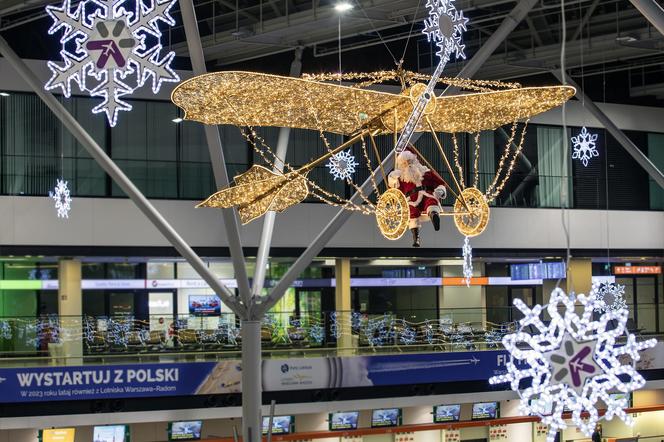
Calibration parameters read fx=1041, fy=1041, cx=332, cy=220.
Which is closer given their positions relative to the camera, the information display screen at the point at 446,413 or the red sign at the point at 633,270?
the information display screen at the point at 446,413

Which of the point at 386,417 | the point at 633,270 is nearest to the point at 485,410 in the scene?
the point at 386,417

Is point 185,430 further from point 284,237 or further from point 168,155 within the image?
point 168,155

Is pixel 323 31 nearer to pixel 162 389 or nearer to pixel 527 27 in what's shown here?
pixel 527 27

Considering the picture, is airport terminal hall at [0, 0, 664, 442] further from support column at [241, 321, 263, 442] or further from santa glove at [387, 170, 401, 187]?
santa glove at [387, 170, 401, 187]

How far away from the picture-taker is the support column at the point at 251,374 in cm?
2069

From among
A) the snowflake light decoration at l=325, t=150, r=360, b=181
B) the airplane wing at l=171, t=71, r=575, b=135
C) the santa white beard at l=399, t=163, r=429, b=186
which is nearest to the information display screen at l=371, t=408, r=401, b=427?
the snowflake light decoration at l=325, t=150, r=360, b=181

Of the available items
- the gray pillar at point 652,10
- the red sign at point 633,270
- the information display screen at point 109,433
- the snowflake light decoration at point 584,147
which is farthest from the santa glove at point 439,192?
the red sign at point 633,270

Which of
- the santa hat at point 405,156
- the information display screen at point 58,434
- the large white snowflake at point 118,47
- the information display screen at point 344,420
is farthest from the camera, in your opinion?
the information display screen at point 344,420

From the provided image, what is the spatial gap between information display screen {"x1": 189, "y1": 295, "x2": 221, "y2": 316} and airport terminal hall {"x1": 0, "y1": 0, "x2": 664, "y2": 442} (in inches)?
2.0

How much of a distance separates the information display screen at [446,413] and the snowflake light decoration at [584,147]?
820 cm

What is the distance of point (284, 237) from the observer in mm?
26453

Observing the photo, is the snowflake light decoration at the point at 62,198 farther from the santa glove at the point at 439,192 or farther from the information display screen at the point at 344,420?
the santa glove at the point at 439,192

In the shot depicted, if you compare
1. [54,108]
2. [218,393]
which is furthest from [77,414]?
[54,108]

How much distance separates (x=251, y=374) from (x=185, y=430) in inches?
175
